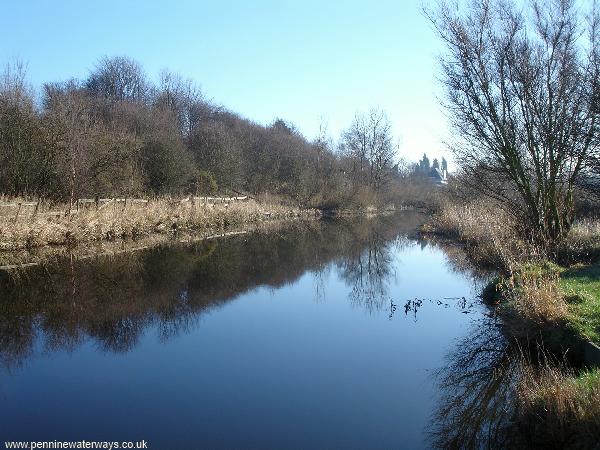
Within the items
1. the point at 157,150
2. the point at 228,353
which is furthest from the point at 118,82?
the point at 228,353

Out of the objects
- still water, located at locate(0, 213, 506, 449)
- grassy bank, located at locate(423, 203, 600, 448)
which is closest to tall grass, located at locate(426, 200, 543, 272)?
grassy bank, located at locate(423, 203, 600, 448)

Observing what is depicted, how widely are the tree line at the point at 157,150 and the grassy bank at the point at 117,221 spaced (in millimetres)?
2165

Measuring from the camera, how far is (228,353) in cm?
802

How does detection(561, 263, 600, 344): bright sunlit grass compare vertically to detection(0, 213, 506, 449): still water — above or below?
above

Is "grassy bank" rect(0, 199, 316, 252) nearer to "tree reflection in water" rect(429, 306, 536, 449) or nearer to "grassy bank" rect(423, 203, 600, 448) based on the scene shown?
"grassy bank" rect(423, 203, 600, 448)

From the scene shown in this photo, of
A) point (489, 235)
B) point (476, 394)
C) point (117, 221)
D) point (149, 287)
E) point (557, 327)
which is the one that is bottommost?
point (476, 394)

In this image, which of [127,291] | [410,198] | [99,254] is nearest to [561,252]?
[127,291]

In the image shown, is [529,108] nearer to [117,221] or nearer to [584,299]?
[584,299]

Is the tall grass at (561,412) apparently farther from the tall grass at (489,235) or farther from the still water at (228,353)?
the tall grass at (489,235)

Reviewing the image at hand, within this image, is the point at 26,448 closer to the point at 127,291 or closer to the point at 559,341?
the point at 559,341

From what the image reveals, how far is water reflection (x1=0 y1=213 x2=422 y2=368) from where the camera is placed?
28.7 ft

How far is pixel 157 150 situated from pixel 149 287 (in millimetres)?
20509

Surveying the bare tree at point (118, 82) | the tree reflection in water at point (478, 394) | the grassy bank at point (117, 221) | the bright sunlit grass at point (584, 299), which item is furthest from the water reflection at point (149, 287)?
the bare tree at point (118, 82)

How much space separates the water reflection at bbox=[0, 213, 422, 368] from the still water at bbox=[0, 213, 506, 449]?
0.18ft
